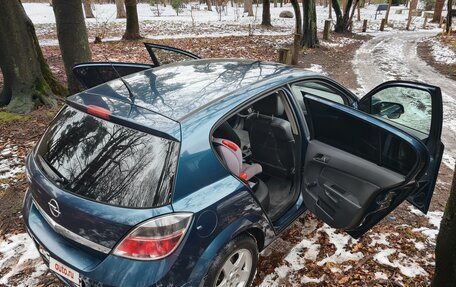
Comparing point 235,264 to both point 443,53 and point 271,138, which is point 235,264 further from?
point 443,53

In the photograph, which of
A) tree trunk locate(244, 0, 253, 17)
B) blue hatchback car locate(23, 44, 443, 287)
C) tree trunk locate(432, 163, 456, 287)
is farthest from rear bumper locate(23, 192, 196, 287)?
tree trunk locate(244, 0, 253, 17)

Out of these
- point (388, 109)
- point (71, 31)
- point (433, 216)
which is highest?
point (71, 31)

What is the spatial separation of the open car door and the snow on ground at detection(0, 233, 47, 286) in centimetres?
255

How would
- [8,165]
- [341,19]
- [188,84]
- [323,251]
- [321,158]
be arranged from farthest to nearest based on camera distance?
[341,19] → [8,165] → [323,251] → [321,158] → [188,84]

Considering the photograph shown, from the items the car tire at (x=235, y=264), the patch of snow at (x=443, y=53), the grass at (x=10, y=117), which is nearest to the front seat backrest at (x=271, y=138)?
the car tire at (x=235, y=264)

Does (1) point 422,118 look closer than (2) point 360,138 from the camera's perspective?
No

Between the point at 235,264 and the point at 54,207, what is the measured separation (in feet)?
4.34

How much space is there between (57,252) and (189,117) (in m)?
1.23

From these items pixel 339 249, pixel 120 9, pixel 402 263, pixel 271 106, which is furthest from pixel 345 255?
pixel 120 9

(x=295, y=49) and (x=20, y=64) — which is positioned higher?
(x=20, y=64)

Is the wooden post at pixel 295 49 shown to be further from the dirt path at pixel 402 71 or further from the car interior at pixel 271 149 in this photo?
the car interior at pixel 271 149

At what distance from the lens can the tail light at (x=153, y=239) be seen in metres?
1.85

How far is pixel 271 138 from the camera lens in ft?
10.9

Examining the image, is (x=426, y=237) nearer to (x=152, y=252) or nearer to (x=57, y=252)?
(x=152, y=252)
